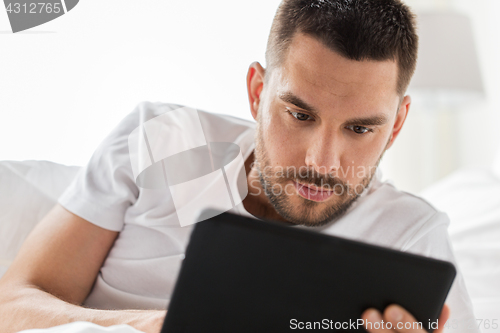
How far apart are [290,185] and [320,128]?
0.46ft

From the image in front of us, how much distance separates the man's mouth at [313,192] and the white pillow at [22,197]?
534 millimetres

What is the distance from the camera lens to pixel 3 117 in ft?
2.92

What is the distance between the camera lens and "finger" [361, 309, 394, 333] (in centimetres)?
41

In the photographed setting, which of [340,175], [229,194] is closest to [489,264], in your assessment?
[340,175]

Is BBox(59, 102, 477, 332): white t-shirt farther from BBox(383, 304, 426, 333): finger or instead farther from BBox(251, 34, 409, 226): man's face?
BBox(383, 304, 426, 333): finger

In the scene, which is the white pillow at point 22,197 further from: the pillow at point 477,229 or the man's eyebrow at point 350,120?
the pillow at point 477,229

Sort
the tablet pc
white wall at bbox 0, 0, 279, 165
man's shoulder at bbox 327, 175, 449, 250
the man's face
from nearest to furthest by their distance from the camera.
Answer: the tablet pc < the man's face < man's shoulder at bbox 327, 175, 449, 250 < white wall at bbox 0, 0, 279, 165

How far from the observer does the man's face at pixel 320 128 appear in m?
0.71

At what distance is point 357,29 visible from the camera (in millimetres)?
723

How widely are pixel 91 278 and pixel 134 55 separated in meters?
0.59

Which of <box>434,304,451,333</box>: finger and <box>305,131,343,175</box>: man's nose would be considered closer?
<box>434,304,451,333</box>: finger

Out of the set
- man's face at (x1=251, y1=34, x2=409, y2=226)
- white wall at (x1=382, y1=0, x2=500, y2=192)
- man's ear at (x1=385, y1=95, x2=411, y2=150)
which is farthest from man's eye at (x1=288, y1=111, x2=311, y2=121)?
white wall at (x1=382, y1=0, x2=500, y2=192)

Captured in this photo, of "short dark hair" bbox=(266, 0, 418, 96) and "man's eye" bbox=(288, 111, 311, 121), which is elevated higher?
"short dark hair" bbox=(266, 0, 418, 96)

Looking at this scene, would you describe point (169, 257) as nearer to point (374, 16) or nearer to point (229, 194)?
point (229, 194)
